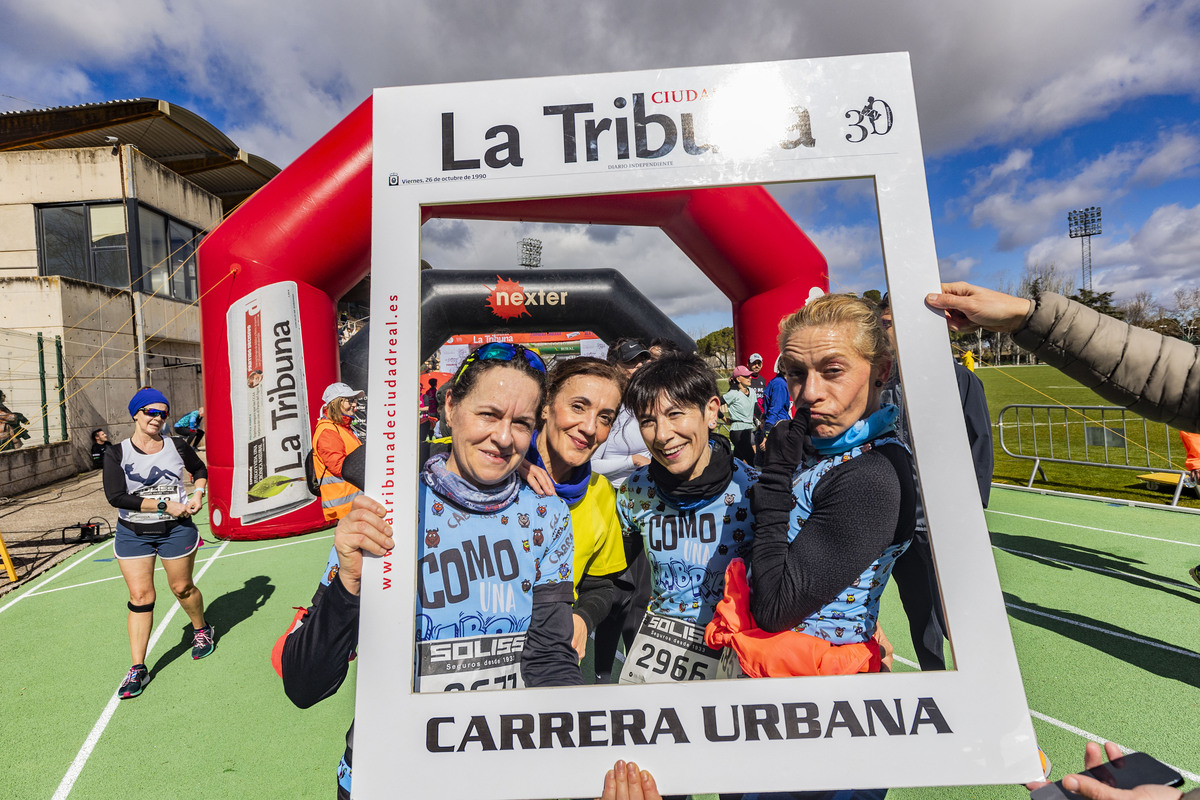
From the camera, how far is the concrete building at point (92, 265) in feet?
32.1

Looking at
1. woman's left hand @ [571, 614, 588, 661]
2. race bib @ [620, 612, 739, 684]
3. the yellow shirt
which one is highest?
the yellow shirt

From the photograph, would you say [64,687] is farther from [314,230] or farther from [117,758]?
[314,230]

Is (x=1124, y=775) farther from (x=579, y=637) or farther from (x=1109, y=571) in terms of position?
(x=1109, y=571)

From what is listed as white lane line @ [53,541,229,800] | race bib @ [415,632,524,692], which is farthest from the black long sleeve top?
white lane line @ [53,541,229,800]

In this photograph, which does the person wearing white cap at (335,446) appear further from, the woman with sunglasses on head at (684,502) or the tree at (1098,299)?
the tree at (1098,299)

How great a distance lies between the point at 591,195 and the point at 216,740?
3484mm

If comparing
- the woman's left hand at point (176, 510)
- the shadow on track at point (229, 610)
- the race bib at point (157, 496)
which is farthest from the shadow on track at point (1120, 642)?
the shadow on track at point (229, 610)

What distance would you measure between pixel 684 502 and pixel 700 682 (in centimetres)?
61

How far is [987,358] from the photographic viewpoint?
3.09 m

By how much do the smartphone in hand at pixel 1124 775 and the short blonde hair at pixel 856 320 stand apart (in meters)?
0.88

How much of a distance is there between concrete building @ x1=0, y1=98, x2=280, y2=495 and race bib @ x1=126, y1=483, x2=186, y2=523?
315 inches

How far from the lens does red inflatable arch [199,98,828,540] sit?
159cm

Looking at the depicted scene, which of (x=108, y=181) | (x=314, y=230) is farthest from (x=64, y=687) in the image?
(x=108, y=181)

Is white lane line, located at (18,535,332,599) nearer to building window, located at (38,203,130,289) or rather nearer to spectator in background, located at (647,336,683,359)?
spectator in background, located at (647,336,683,359)
